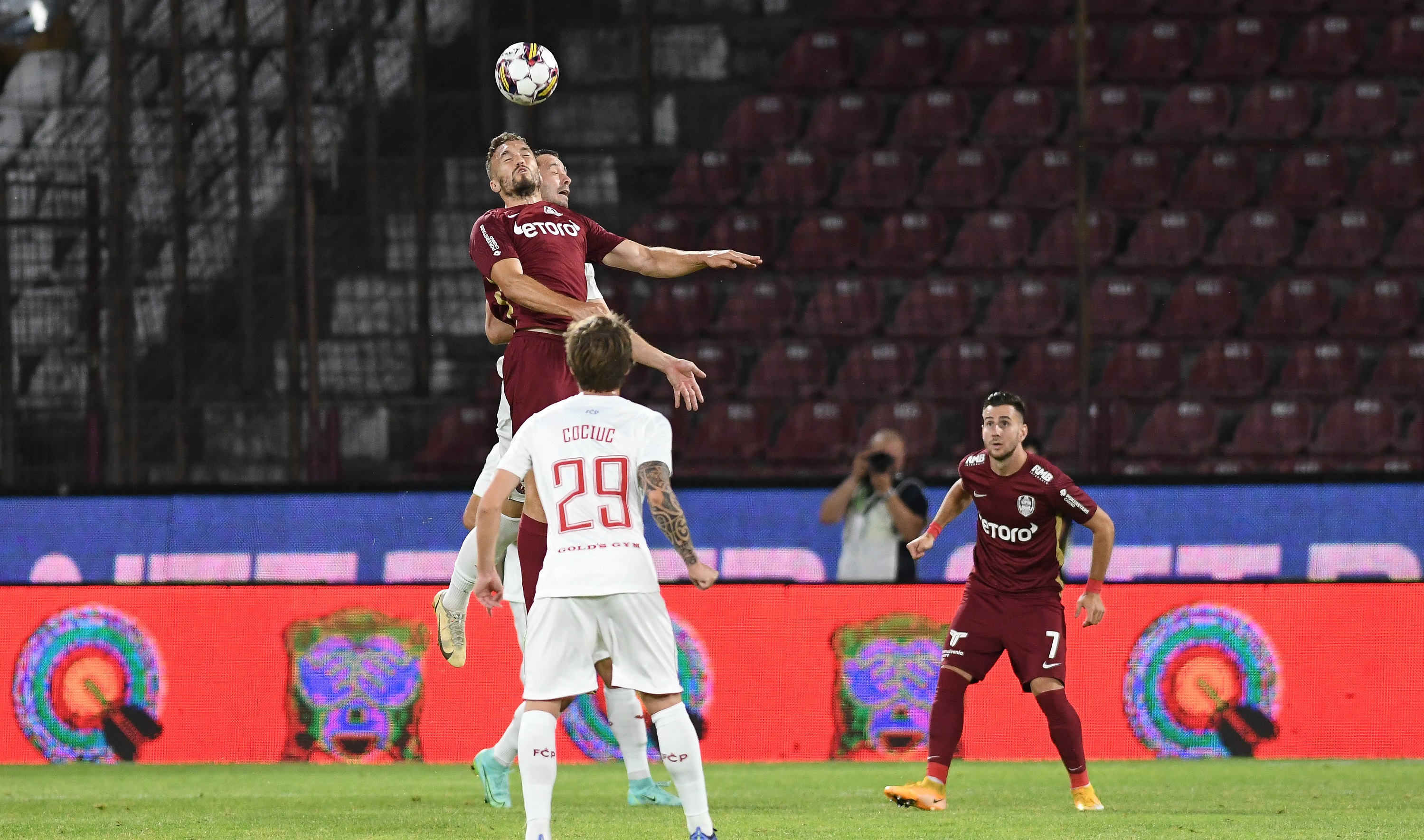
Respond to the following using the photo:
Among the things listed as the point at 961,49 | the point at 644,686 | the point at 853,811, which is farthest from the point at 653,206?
the point at 644,686

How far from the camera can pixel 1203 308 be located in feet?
49.3

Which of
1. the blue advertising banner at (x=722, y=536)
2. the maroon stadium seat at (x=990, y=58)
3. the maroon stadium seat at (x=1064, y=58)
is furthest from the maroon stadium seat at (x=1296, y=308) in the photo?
the blue advertising banner at (x=722, y=536)

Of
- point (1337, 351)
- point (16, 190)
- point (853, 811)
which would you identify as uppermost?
point (16, 190)

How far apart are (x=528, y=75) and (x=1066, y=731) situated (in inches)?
131

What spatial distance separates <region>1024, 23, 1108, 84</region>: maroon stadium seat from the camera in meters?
16.6

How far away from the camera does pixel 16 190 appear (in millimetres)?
13156

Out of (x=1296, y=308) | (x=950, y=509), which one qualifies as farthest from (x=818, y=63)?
(x=950, y=509)

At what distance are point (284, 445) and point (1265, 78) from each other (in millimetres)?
9113

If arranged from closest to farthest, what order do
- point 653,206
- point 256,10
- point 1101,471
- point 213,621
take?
point 213,621
point 1101,471
point 256,10
point 653,206

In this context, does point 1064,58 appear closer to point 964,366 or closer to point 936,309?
point 936,309

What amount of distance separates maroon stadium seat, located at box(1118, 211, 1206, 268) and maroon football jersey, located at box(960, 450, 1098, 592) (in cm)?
792

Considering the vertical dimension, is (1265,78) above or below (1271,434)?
above

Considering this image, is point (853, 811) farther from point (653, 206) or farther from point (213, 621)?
point (653, 206)

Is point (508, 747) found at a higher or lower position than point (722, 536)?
lower
